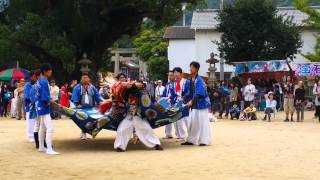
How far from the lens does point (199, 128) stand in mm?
13531

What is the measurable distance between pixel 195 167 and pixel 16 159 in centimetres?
367

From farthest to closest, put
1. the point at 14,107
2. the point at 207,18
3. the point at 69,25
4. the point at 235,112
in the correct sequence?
the point at 207,18 < the point at 69,25 < the point at 14,107 < the point at 235,112

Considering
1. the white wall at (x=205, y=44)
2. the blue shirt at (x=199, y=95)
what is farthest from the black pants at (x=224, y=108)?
the white wall at (x=205, y=44)

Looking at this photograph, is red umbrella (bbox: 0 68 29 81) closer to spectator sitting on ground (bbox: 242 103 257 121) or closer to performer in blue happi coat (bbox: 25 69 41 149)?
spectator sitting on ground (bbox: 242 103 257 121)

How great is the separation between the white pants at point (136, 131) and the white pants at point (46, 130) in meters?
1.46

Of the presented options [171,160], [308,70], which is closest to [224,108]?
[308,70]

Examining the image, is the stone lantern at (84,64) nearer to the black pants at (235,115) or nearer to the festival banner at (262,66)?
the festival banner at (262,66)

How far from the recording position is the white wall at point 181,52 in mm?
56969

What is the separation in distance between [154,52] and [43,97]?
169 ft

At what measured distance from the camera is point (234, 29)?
37531 mm

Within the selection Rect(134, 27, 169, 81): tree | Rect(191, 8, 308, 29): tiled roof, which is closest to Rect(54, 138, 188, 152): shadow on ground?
Rect(191, 8, 308, 29): tiled roof

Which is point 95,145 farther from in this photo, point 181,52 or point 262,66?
point 181,52

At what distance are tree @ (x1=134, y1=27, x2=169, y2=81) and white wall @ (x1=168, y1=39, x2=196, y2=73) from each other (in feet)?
10.0

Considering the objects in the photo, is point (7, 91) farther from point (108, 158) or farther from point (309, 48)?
point (309, 48)
